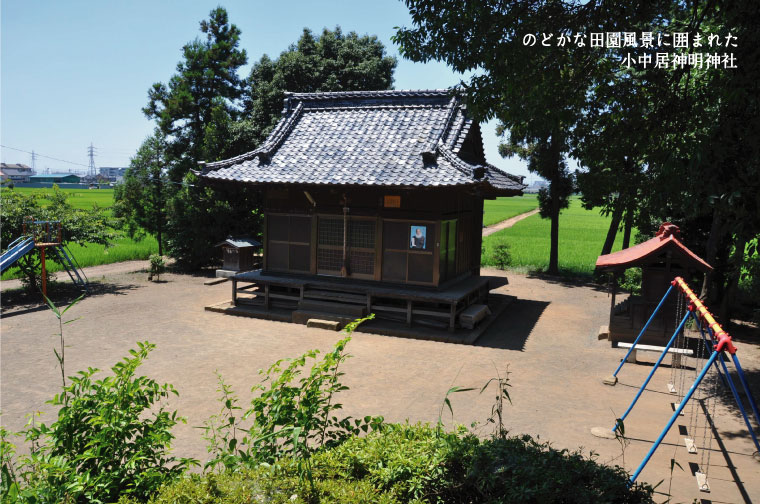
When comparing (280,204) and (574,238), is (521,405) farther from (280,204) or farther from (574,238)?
(574,238)

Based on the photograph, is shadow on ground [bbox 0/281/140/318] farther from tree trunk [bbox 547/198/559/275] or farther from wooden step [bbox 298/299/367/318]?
tree trunk [bbox 547/198/559/275]

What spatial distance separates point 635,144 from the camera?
27.8ft

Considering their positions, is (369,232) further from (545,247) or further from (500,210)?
(500,210)

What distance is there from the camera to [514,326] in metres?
14.0

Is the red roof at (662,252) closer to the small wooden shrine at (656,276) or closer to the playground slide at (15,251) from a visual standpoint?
the small wooden shrine at (656,276)

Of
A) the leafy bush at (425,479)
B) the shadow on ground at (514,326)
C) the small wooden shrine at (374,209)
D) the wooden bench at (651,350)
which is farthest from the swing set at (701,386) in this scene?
the small wooden shrine at (374,209)

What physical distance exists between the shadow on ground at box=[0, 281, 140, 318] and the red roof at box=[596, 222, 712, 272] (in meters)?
14.3

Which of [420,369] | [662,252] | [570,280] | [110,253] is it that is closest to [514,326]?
[662,252]

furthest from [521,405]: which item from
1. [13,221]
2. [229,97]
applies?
[229,97]

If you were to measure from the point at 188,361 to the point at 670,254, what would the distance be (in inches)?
406

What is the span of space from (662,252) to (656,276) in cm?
69

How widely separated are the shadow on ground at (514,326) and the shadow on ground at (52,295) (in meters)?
11.4

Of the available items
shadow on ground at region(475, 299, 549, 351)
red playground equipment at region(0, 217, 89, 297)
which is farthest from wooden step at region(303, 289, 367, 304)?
red playground equipment at region(0, 217, 89, 297)

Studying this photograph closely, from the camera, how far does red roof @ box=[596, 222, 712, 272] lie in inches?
447
